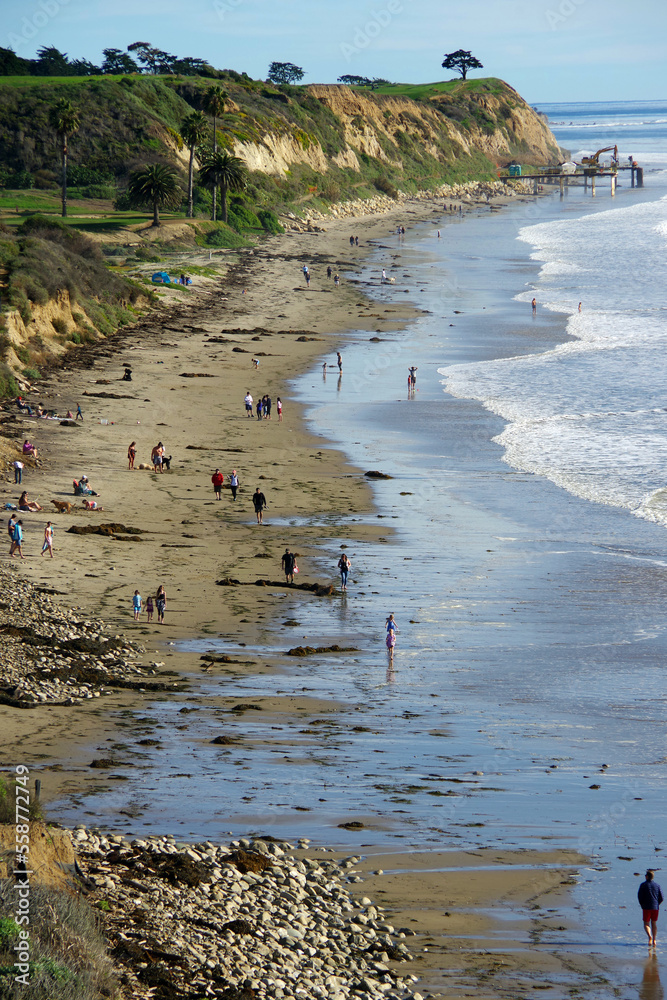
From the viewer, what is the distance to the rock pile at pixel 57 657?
1648cm

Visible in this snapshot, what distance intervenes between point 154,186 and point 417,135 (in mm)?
86471

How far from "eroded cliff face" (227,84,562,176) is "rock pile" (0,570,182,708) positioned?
84.1 meters

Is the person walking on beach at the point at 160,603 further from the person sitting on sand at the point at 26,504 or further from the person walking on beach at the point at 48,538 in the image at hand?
the person sitting on sand at the point at 26,504

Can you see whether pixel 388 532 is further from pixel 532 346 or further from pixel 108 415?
pixel 532 346

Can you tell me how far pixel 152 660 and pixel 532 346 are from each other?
119 ft

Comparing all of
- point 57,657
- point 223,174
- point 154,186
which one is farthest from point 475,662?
point 223,174

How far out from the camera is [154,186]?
6988 cm

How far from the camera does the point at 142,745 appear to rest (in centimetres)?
1509

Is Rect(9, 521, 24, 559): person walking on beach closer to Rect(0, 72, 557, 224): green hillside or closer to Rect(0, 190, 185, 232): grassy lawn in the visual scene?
Rect(0, 190, 185, 232): grassy lawn

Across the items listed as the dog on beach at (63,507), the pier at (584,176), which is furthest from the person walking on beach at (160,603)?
the pier at (584,176)

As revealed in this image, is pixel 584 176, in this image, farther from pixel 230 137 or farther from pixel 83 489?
Answer: pixel 83 489

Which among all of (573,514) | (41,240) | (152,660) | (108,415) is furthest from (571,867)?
(41,240)

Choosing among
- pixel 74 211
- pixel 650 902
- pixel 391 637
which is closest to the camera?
pixel 650 902

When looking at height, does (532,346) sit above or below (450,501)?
above
